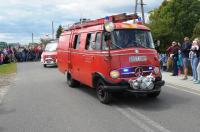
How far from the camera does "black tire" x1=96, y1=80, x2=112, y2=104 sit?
10953 mm

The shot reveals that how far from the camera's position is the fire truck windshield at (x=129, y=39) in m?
11.1

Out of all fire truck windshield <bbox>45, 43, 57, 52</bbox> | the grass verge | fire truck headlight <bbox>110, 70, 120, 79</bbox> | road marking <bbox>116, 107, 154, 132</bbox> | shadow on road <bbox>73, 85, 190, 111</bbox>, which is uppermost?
fire truck windshield <bbox>45, 43, 57, 52</bbox>

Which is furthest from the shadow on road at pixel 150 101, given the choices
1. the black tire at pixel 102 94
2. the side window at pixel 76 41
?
the side window at pixel 76 41

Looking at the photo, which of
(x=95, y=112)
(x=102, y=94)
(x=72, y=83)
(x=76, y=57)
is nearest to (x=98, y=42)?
(x=102, y=94)

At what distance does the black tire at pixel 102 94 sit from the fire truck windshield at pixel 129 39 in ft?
3.62

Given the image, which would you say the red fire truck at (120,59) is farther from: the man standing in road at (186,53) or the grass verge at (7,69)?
the grass verge at (7,69)

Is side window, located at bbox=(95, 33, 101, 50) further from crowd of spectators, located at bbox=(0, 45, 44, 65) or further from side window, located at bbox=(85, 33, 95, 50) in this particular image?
crowd of spectators, located at bbox=(0, 45, 44, 65)

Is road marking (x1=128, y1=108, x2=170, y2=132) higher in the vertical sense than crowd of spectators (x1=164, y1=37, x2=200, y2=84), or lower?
lower

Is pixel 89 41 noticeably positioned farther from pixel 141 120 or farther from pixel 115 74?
pixel 141 120

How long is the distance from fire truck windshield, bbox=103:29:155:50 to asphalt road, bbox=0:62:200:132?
166 centimetres

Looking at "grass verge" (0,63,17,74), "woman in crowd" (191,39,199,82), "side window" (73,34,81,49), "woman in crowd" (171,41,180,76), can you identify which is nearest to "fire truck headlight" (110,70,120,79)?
"side window" (73,34,81,49)

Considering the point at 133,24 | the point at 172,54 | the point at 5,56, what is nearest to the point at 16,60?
the point at 5,56

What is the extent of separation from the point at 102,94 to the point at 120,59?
4.17ft

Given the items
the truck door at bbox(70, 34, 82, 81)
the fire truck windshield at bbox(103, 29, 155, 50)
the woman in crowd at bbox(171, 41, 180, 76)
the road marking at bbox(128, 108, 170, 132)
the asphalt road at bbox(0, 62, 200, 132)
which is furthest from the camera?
the woman in crowd at bbox(171, 41, 180, 76)
